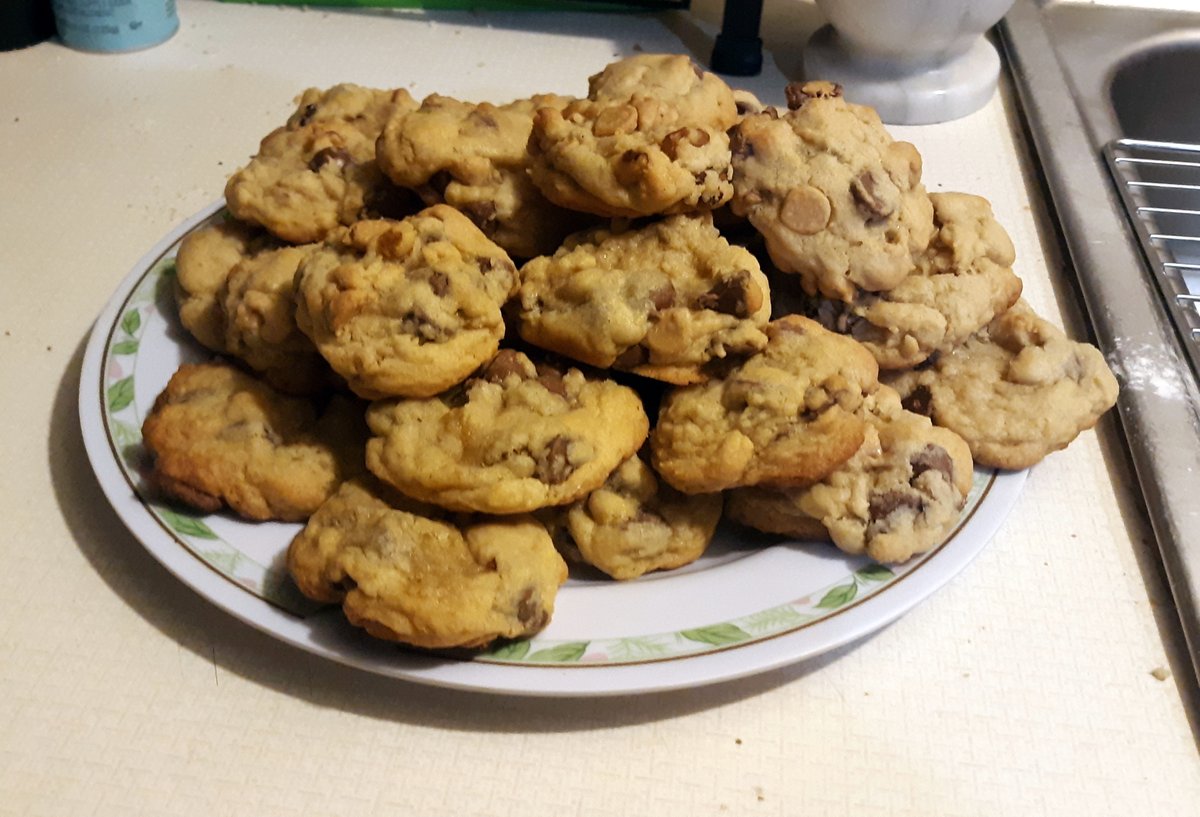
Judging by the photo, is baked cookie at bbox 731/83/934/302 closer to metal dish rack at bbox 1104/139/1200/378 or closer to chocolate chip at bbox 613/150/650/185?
chocolate chip at bbox 613/150/650/185

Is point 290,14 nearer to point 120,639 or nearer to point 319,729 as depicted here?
point 120,639

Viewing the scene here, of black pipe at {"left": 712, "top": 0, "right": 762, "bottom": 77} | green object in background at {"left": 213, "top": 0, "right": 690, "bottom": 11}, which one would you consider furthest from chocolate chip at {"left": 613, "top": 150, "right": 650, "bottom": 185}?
green object in background at {"left": 213, "top": 0, "right": 690, "bottom": 11}

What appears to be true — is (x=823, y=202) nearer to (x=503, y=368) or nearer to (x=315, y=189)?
(x=503, y=368)

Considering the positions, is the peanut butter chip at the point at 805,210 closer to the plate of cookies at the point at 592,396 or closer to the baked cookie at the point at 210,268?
the plate of cookies at the point at 592,396

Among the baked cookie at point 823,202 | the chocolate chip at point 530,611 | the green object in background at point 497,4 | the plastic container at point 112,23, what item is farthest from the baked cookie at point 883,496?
the plastic container at point 112,23

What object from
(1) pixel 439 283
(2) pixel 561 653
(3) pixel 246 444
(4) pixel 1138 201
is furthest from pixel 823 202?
(4) pixel 1138 201

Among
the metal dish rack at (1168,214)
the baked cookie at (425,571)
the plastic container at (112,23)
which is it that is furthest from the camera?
the plastic container at (112,23)

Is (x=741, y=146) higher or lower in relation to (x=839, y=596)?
higher
